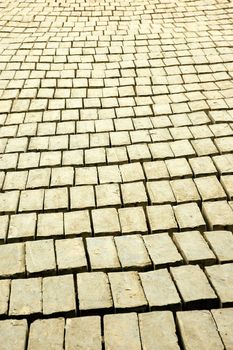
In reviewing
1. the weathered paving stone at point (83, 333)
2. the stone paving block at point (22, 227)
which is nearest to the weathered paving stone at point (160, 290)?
the weathered paving stone at point (83, 333)

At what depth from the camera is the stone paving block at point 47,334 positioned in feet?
6.01

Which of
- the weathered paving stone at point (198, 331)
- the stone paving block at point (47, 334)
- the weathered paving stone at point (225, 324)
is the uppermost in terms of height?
the stone paving block at point (47, 334)

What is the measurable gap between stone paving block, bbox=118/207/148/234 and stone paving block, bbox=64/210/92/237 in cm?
23

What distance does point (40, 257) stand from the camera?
7.52 ft

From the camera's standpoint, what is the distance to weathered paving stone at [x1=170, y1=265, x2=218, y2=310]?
2.01 meters

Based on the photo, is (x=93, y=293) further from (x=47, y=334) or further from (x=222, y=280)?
(x=222, y=280)

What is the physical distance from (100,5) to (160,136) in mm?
4256

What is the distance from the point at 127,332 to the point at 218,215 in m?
1.06

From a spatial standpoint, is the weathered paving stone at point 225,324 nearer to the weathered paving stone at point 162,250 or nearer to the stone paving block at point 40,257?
the weathered paving stone at point 162,250

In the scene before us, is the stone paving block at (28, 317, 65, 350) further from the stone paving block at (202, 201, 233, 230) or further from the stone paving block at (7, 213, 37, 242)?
the stone paving block at (202, 201, 233, 230)

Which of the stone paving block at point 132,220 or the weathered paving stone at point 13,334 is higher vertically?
the weathered paving stone at point 13,334

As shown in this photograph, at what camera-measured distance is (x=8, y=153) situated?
324 cm

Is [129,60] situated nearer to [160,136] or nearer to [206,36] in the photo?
[206,36]

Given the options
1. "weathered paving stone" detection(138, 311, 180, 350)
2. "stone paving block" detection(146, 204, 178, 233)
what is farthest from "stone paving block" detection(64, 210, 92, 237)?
"weathered paving stone" detection(138, 311, 180, 350)
